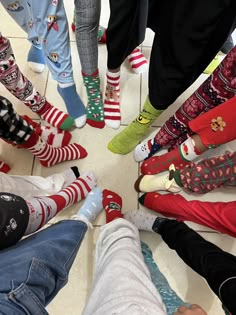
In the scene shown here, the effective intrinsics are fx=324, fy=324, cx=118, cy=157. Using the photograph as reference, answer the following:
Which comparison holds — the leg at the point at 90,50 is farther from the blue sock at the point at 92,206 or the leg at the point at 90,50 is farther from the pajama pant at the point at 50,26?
the blue sock at the point at 92,206

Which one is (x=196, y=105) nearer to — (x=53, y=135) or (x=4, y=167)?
(x=53, y=135)

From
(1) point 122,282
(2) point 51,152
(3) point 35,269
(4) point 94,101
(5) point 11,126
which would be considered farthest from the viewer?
(4) point 94,101

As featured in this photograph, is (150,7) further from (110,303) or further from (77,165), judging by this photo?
(110,303)

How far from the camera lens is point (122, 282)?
0.69m

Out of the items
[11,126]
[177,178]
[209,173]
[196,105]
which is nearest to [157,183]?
[177,178]

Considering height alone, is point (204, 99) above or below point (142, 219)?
above

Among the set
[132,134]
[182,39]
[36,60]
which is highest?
[182,39]

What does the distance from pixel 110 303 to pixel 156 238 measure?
52 cm

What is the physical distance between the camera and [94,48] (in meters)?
1.07

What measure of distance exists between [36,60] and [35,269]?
1028 millimetres

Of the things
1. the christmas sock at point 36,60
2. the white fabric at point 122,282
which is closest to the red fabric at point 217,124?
the white fabric at point 122,282

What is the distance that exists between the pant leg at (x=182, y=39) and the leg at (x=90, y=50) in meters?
0.17

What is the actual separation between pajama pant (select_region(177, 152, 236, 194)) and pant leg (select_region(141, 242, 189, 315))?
0.27 m

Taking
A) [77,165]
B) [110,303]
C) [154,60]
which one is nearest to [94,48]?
[154,60]
